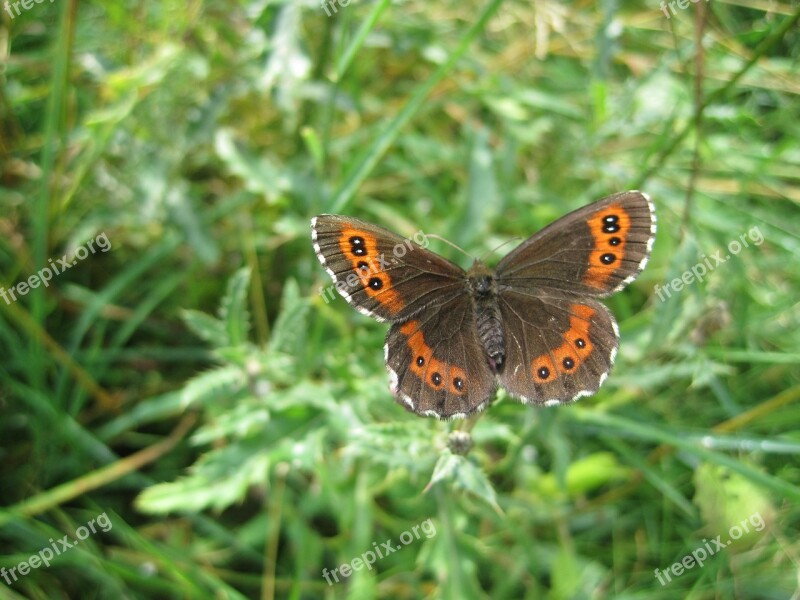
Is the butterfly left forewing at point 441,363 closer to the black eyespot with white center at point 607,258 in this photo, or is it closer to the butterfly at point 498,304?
the butterfly at point 498,304

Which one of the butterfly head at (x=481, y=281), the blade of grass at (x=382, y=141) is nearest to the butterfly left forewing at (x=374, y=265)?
the butterfly head at (x=481, y=281)

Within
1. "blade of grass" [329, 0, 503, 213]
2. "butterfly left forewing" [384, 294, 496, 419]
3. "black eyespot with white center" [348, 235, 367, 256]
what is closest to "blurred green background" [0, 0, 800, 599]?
"blade of grass" [329, 0, 503, 213]

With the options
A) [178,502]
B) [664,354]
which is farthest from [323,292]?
[664,354]

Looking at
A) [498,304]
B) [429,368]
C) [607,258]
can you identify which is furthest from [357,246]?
[607,258]

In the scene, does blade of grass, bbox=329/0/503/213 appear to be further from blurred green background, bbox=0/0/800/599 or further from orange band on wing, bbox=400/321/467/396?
orange band on wing, bbox=400/321/467/396

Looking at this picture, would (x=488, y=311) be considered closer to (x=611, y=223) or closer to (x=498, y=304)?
(x=498, y=304)

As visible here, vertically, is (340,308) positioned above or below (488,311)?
below

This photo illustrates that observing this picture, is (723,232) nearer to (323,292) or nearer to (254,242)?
(323,292)
